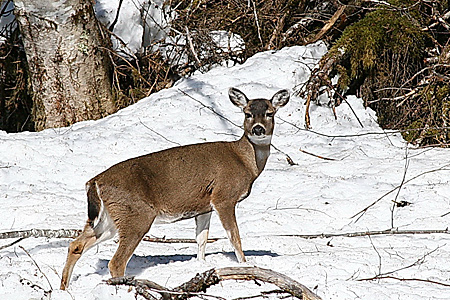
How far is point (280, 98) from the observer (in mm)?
6195

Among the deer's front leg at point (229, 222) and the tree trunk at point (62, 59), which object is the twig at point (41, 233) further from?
the tree trunk at point (62, 59)

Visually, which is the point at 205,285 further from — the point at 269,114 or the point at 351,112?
the point at 351,112

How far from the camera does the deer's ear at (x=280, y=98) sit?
6160 mm

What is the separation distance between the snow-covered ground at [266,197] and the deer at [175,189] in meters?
0.29

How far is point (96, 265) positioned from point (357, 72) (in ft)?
19.6

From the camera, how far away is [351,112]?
32.5 ft

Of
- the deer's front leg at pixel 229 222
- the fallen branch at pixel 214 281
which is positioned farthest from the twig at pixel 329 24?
the fallen branch at pixel 214 281

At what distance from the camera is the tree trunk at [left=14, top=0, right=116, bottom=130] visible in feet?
30.9

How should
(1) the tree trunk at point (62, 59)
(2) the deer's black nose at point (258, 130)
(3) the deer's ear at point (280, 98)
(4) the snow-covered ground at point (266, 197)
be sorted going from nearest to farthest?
(4) the snow-covered ground at point (266, 197) < (2) the deer's black nose at point (258, 130) < (3) the deer's ear at point (280, 98) < (1) the tree trunk at point (62, 59)

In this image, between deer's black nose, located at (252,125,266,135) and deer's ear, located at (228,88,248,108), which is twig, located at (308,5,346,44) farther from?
deer's black nose, located at (252,125,266,135)

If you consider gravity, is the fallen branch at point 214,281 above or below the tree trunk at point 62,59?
below

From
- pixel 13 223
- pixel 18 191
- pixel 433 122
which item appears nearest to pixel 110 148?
pixel 18 191

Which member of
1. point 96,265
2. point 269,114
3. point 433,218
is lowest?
point 433,218

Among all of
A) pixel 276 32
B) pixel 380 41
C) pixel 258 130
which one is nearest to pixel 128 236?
pixel 258 130
